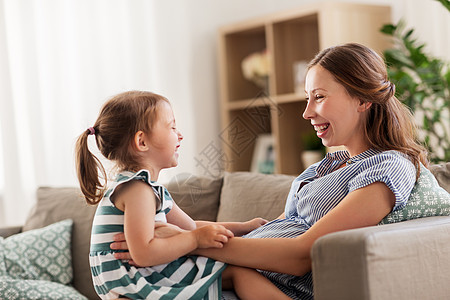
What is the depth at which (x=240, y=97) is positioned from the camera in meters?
4.52

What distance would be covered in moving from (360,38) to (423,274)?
264 centimetres

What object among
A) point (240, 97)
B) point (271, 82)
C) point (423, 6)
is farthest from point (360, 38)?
point (240, 97)

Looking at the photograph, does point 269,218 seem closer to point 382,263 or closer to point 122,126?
point 122,126

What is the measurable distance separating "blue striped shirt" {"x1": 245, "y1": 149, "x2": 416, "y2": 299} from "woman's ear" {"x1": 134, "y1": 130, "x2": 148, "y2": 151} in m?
0.37

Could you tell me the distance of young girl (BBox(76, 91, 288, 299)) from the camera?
1474 millimetres

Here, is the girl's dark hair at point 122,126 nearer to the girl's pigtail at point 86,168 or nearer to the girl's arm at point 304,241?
the girl's pigtail at point 86,168

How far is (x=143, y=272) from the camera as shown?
150 cm

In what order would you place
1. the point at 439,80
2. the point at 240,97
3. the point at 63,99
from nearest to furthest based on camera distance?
the point at 439,80
the point at 63,99
the point at 240,97

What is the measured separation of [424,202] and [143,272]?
706mm

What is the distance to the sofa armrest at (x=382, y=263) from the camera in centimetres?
129

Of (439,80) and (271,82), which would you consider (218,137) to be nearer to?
(271,82)

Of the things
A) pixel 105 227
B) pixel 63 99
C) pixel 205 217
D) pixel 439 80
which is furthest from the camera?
pixel 63 99

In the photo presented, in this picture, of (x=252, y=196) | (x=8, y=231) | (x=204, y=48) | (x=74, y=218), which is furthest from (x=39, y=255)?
(x=204, y=48)

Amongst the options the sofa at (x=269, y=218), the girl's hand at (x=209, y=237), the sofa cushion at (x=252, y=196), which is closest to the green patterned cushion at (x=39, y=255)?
the sofa at (x=269, y=218)
